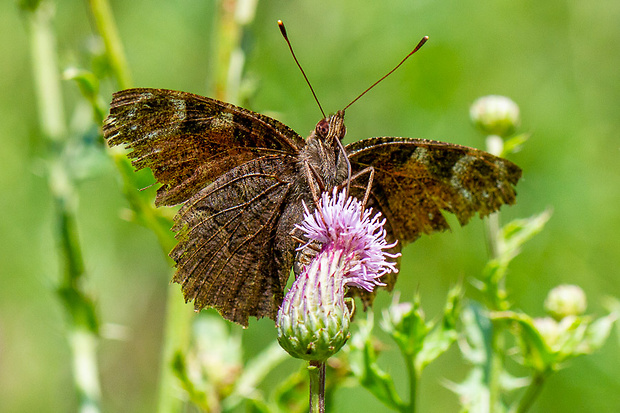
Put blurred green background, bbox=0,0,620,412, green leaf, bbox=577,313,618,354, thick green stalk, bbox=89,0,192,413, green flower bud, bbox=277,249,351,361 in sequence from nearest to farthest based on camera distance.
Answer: green flower bud, bbox=277,249,351,361, green leaf, bbox=577,313,618,354, thick green stalk, bbox=89,0,192,413, blurred green background, bbox=0,0,620,412

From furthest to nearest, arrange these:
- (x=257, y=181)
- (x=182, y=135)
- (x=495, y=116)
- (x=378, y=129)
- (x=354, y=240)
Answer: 1. (x=378, y=129)
2. (x=495, y=116)
3. (x=257, y=181)
4. (x=182, y=135)
5. (x=354, y=240)

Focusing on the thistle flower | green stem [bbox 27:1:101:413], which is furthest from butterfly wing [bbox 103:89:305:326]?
green stem [bbox 27:1:101:413]

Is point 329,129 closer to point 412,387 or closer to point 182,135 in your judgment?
point 182,135

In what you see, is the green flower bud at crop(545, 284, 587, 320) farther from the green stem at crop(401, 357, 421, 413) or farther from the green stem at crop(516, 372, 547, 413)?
the green stem at crop(401, 357, 421, 413)

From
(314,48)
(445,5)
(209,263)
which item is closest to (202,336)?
(209,263)

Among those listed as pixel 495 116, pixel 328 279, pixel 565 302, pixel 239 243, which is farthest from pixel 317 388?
pixel 495 116

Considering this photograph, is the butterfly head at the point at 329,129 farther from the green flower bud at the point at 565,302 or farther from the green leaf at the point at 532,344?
the green flower bud at the point at 565,302

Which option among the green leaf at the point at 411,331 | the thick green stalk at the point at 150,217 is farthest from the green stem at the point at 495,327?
the thick green stalk at the point at 150,217

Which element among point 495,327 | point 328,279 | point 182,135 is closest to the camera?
point 328,279
